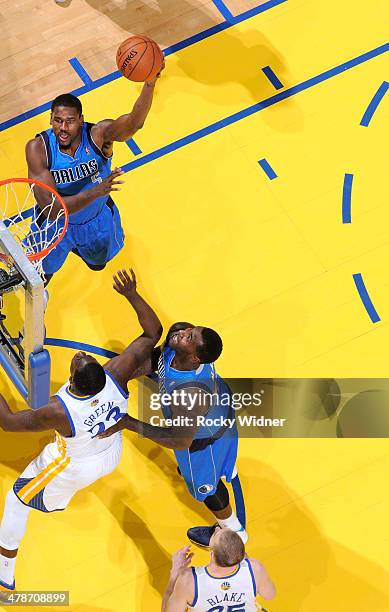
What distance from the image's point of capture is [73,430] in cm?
673

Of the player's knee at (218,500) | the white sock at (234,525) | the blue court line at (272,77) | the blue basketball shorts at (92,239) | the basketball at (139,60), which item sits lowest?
the white sock at (234,525)

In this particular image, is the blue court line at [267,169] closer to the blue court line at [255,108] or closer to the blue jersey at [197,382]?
the blue court line at [255,108]

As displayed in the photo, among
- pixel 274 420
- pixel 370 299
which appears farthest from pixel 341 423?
pixel 370 299

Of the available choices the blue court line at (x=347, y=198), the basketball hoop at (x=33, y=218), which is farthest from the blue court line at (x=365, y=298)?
the basketball hoop at (x=33, y=218)

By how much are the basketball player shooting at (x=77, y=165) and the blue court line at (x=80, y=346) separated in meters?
0.60

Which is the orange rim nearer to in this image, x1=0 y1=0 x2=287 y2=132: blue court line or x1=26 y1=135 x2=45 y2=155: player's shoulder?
x1=26 y1=135 x2=45 y2=155: player's shoulder

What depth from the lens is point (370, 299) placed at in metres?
8.63

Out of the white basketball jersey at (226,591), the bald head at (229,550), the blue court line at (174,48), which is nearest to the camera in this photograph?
the bald head at (229,550)

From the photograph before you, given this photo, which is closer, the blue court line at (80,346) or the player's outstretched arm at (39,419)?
the player's outstretched arm at (39,419)

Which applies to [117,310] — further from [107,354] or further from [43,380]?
[43,380]

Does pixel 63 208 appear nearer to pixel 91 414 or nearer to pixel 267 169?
pixel 91 414

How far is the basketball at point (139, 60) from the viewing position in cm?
831

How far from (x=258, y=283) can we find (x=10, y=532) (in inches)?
116

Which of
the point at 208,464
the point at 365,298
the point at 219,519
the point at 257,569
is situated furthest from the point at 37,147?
the point at 257,569
